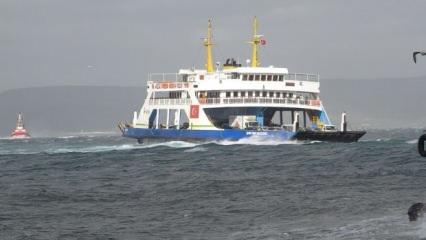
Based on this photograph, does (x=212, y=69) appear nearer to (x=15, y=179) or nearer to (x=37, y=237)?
(x=15, y=179)

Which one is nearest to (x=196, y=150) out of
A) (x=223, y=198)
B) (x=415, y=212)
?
(x=223, y=198)

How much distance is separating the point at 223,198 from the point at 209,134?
42.1 m

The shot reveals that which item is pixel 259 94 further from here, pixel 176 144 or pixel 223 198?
pixel 223 198

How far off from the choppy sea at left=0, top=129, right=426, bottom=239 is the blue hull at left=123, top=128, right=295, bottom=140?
17197mm

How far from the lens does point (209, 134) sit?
72.9 meters

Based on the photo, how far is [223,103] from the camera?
2916 inches

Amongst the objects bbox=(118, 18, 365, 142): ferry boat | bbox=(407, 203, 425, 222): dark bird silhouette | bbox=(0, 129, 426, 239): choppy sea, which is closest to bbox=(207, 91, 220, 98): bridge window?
bbox=(118, 18, 365, 142): ferry boat

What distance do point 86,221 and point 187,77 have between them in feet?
176

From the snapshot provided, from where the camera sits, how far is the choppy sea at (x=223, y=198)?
76.9ft

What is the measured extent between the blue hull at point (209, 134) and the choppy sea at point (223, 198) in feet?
56.4

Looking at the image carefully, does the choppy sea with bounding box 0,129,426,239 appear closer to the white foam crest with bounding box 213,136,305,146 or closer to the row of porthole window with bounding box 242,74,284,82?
the white foam crest with bounding box 213,136,305,146

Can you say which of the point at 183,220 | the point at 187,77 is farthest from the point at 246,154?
the point at 183,220

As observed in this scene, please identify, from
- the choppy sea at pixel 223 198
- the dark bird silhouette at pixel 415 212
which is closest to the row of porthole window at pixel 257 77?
the choppy sea at pixel 223 198

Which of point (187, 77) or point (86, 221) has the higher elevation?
point (187, 77)
